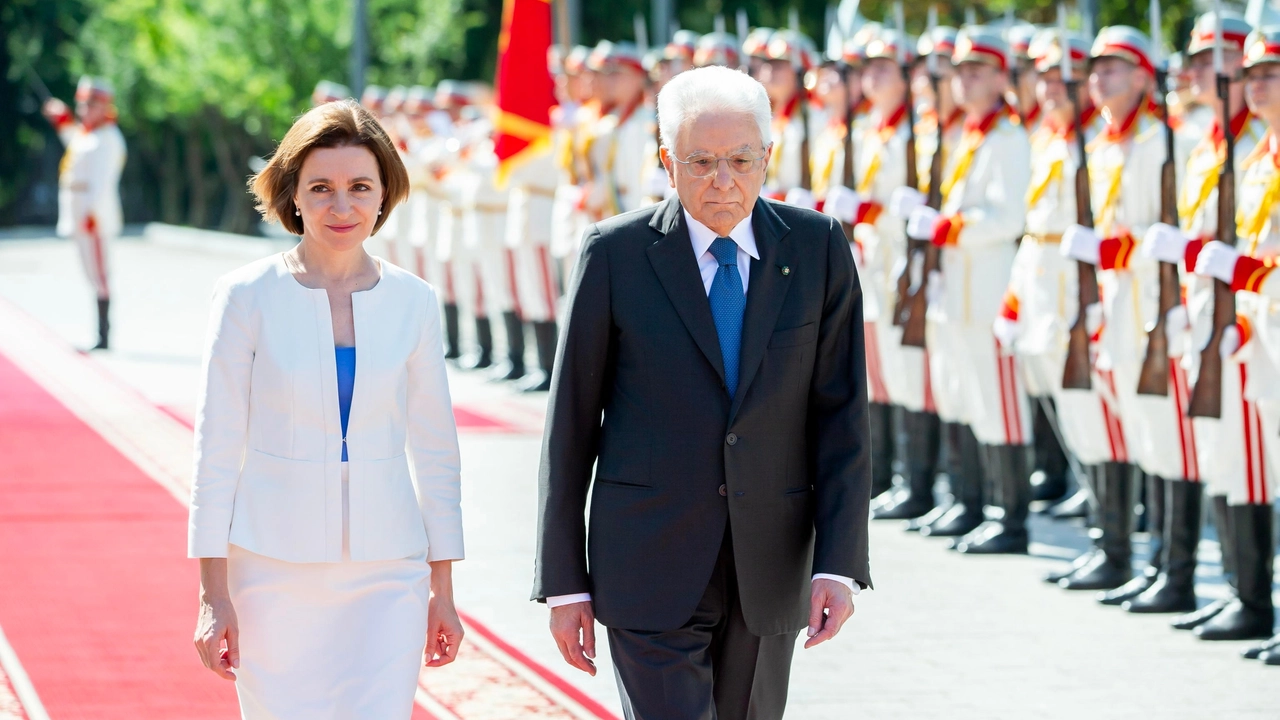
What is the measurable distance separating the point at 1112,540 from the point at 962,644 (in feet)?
3.99

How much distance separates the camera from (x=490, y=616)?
274 inches

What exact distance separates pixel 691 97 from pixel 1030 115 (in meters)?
5.83

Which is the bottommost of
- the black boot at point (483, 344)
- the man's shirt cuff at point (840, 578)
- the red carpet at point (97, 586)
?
the black boot at point (483, 344)

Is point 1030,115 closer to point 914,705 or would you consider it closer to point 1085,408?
point 1085,408

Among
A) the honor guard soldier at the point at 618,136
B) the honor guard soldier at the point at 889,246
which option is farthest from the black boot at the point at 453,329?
the honor guard soldier at the point at 889,246

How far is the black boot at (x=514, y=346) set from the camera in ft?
47.7

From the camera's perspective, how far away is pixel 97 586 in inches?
289

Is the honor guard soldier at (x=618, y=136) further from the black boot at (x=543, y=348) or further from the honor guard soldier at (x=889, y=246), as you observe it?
the honor guard soldier at (x=889, y=246)

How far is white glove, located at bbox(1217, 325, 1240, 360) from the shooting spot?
6.55 meters

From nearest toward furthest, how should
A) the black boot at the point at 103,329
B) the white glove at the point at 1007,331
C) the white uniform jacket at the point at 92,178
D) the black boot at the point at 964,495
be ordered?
the white glove at the point at 1007,331 < the black boot at the point at 964,495 < the white uniform jacket at the point at 92,178 < the black boot at the point at 103,329

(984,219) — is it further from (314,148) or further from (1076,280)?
(314,148)

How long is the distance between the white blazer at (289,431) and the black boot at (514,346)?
1074cm

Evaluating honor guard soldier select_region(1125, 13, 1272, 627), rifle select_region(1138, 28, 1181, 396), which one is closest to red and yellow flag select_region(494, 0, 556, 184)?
honor guard soldier select_region(1125, 13, 1272, 627)

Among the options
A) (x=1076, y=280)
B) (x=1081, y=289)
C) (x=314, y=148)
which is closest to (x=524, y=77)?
(x=1076, y=280)
